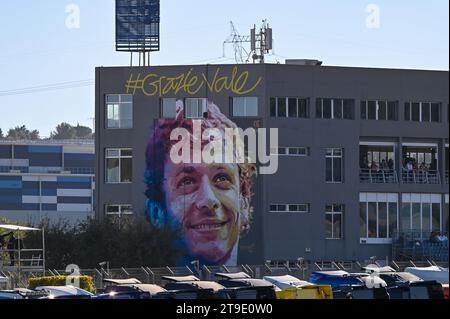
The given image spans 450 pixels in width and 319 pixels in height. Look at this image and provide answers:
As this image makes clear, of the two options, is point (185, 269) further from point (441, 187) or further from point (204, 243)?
point (441, 187)

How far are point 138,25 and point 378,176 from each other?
62.6 ft

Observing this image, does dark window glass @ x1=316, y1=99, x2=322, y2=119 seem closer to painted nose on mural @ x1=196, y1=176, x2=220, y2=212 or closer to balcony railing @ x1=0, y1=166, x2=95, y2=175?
painted nose on mural @ x1=196, y1=176, x2=220, y2=212

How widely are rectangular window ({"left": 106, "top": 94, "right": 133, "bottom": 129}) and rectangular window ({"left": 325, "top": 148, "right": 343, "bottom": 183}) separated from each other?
12132mm

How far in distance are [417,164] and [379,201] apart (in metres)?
3.61

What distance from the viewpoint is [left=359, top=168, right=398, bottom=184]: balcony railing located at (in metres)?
78.7

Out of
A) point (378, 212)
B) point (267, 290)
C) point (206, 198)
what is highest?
point (206, 198)

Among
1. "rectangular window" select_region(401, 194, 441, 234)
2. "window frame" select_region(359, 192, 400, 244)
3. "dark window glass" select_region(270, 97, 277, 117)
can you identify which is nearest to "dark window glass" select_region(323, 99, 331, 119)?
"dark window glass" select_region(270, 97, 277, 117)

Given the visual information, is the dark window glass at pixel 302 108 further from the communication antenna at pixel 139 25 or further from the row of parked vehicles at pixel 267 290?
the row of parked vehicles at pixel 267 290

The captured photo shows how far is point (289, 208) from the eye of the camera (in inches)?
3002

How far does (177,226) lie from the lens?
74.9 meters

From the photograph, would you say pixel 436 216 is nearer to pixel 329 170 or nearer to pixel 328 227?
pixel 328 227

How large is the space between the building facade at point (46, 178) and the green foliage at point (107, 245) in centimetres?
9211

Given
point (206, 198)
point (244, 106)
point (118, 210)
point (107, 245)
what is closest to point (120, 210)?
point (118, 210)
